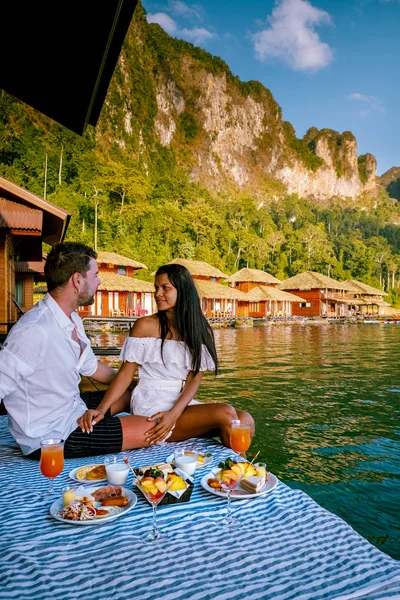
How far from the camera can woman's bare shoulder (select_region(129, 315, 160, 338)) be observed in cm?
311

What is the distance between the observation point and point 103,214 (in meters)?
36.5

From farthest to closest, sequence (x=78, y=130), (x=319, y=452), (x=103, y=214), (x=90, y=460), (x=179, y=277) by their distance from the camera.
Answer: (x=103, y=214) < (x=319, y=452) < (x=78, y=130) < (x=179, y=277) < (x=90, y=460)

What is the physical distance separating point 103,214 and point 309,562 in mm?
36717

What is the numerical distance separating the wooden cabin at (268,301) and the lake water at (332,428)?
26865mm

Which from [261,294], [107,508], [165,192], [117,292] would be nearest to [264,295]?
[261,294]

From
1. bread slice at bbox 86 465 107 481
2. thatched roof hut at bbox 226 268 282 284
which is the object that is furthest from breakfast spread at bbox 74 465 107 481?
thatched roof hut at bbox 226 268 282 284

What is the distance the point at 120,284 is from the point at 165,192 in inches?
842

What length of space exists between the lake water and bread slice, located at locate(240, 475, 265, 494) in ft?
4.38

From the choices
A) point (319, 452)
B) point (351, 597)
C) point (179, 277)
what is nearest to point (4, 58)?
point (179, 277)

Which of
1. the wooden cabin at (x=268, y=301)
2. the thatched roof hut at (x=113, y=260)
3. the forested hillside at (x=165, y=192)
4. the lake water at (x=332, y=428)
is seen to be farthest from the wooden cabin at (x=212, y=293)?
the lake water at (x=332, y=428)

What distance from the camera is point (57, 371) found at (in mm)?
2568

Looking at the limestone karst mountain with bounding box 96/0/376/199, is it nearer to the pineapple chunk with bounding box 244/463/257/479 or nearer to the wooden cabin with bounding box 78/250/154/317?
the wooden cabin with bounding box 78/250/154/317

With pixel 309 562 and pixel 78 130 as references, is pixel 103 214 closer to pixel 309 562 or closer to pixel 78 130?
pixel 78 130

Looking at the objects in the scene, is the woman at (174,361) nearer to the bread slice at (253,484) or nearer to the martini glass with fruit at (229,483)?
the bread slice at (253,484)
